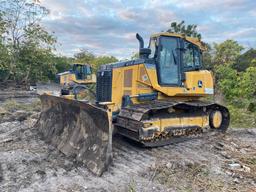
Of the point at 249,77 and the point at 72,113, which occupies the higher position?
the point at 249,77

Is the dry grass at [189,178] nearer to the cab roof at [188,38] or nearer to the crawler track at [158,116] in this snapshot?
the crawler track at [158,116]

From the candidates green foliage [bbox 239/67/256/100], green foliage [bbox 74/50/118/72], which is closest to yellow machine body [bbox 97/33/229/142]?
green foliage [bbox 239/67/256/100]

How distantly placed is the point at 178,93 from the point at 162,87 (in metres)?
0.42

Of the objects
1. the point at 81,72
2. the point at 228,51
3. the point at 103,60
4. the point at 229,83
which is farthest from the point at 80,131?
the point at 103,60

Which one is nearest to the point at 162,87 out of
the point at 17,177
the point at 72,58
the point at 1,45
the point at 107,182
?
the point at 107,182

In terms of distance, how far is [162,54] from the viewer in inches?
285

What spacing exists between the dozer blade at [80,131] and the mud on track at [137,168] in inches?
7.1

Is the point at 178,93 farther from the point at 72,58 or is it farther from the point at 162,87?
the point at 72,58

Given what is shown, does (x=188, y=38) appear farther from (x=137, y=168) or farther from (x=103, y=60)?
(x=103, y=60)

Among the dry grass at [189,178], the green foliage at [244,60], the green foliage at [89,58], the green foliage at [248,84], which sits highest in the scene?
the green foliage at [89,58]

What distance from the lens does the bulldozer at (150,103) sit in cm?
629

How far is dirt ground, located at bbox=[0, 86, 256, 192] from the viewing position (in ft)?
14.7

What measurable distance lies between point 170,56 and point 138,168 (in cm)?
307

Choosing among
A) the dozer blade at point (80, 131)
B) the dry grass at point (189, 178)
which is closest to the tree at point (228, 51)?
the dozer blade at point (80, 131)
